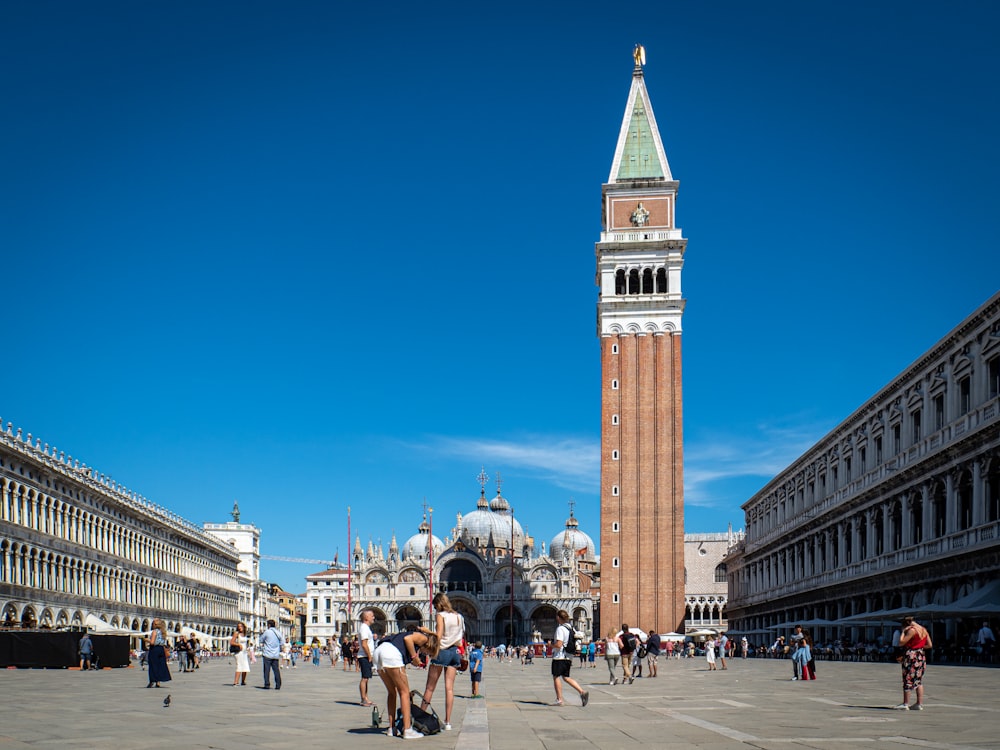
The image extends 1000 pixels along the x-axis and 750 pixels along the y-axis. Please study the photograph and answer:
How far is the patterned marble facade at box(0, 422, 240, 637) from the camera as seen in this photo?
2051 inches

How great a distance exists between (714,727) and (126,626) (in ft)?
211

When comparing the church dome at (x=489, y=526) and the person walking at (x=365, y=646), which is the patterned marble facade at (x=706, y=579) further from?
the person walking at (x=365, y=646)

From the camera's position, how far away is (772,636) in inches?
2874

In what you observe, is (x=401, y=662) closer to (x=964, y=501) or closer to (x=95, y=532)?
(x=964, y=501)

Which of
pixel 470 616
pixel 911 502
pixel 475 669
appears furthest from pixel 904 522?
pixel 470 616

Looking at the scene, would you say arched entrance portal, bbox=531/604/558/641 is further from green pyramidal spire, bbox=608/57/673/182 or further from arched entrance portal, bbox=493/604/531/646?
green pyramidal spire, bbox=608/57/673/182

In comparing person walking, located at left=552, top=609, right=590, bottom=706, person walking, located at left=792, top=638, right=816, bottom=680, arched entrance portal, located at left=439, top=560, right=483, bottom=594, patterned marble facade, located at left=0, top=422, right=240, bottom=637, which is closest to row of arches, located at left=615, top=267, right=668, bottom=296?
patterned marble facade, located at left=0, top=422, right=240, bottom=637

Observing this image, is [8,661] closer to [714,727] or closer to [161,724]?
[161,724]

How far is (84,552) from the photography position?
63.5 metres

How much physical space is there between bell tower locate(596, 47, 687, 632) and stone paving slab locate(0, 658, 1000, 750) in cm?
5170

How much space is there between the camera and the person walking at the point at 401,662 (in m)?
12.7

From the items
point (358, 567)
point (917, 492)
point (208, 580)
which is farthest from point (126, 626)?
point (358, 567)

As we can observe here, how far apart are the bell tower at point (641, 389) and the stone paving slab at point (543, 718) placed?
51698 millimetres

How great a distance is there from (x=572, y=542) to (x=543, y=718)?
12205 cm
